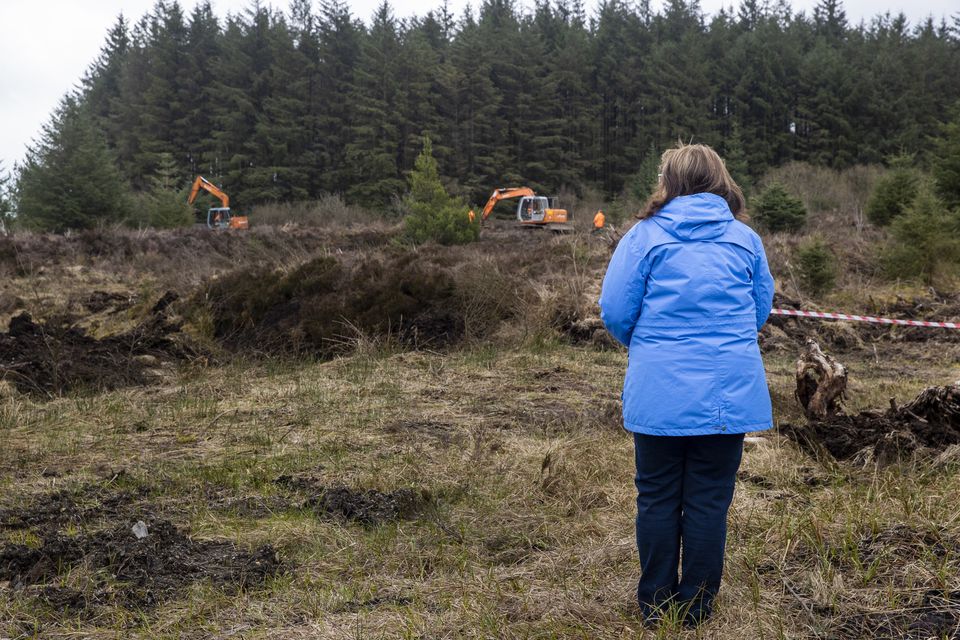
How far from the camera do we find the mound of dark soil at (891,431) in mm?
4871

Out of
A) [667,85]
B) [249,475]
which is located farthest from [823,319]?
[667,85]

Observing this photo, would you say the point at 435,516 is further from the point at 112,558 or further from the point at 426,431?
the point at 426,431

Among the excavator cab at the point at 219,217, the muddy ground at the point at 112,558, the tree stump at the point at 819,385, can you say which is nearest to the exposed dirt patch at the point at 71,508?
the muddy ground at the point at 112,558

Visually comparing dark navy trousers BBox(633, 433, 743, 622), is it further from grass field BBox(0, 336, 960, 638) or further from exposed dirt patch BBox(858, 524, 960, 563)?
exposed dirt patch BBox(858, 524, 960, 563)

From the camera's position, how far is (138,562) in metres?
3.71

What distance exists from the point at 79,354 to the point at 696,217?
7888 millimetres

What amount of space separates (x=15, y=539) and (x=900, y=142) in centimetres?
4898

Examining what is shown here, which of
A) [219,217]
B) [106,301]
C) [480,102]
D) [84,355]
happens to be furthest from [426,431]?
[480,102]

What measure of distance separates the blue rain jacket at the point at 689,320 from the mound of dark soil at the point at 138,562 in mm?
1932

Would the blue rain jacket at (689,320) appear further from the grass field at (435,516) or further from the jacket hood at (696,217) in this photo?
the grass field at (435,516)

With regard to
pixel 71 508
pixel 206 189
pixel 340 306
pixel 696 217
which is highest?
pixel 206 189

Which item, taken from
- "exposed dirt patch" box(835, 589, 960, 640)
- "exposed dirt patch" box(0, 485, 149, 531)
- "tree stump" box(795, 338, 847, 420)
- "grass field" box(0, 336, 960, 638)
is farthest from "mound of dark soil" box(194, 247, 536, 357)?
"exposed dirt patch" box(835, 589, 960, 640)

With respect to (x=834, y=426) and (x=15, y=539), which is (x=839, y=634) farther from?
(x=15, y=539)

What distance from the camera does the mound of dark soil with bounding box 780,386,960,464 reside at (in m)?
4.87
